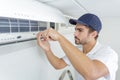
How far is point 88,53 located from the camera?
1.51m

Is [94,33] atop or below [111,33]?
atop

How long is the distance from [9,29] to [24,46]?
43cm

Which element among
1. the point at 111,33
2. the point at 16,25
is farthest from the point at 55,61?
the point at 111,33

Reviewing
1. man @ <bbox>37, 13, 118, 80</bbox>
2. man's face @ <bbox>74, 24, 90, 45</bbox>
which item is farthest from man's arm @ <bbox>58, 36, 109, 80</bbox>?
man's face @ <bbox>74, 24, 90, 45</bbox>

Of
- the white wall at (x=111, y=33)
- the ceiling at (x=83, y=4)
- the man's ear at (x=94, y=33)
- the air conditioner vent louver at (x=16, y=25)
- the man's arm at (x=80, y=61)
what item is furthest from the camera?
the white wall at (x=111, y=33)

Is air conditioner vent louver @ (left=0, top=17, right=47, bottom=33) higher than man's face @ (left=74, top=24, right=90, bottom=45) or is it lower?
higher

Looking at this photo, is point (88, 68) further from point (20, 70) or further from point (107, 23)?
point (107, 23)

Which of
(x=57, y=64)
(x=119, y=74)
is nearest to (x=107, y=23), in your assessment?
(x=119, y=74)

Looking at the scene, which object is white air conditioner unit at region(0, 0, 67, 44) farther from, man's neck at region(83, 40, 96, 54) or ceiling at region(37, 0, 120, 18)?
man's neck at region(83, 40, 96, 54)

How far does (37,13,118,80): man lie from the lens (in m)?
1.09

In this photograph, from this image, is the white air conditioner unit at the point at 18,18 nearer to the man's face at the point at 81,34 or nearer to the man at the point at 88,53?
the man at the point at 88,53

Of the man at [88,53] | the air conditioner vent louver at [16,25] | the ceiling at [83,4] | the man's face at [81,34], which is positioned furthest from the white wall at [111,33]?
the air conditioner vent louver at [16,25]

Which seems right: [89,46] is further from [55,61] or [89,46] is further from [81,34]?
[55,61]

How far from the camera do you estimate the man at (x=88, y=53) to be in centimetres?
109
